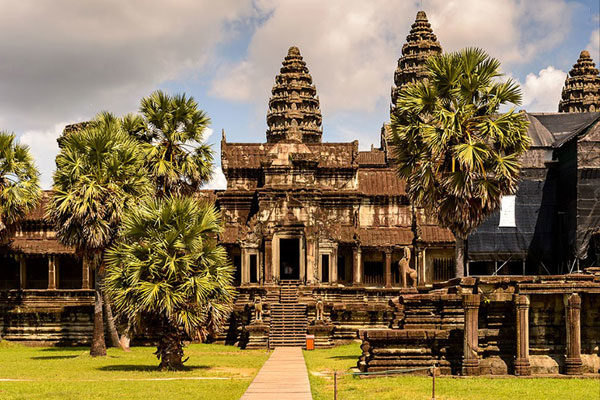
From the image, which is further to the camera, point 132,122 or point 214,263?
point 132,122

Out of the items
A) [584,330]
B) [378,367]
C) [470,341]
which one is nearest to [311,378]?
[378,367]

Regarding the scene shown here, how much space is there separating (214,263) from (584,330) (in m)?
11.6

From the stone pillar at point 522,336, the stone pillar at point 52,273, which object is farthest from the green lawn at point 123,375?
the stone pillar at point 52,273

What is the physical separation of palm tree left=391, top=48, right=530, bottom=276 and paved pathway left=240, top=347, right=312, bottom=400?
280 inches

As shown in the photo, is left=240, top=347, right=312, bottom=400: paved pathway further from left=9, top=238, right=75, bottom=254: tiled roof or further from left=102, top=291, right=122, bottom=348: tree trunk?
left=9, top=238, right=75, bottom=254: tiled roof

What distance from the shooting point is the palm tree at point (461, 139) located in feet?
91.5

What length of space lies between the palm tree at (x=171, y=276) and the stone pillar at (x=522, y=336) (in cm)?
963

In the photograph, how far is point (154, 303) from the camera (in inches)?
1020

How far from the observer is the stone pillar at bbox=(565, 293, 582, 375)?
21.6 m

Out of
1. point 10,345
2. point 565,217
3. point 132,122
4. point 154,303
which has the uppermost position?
point 132,122

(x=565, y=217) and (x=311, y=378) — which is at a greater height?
(x=565, y=217)

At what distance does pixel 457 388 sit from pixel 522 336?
2925 mm

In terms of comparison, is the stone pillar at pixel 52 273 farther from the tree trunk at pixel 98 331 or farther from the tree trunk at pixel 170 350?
the tree trunk at pixel 170 350

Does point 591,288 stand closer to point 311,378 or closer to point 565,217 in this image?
point 311,378
